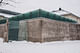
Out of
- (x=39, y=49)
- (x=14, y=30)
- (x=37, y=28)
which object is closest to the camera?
(x=39, y=49)

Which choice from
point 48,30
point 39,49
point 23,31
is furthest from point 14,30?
point 39,49

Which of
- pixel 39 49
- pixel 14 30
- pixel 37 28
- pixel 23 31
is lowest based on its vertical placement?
pixel 39 49

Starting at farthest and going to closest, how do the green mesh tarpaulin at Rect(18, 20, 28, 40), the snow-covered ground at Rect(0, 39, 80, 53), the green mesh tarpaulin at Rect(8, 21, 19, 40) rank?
the green mesh tarpaulin at Rect(8, 21, 19, 40) < the green mesh tarpaulin at Rect(18, 20, 28, 40) < the snow-covered ground at Rect(0, 39, 80, 53)

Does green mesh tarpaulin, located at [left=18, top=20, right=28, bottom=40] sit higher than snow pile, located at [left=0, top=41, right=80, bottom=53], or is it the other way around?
green mesh tarpaulin, located at [left=18, top=20, right=28, bottom=40]

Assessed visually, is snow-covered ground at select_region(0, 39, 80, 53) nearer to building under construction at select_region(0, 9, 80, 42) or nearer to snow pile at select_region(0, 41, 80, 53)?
snow pile at select_region(0, 41, 80, 53)

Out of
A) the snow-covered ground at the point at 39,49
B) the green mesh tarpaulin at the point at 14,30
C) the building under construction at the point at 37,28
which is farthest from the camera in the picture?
the green mesh tarpaulin at the point at 14,30

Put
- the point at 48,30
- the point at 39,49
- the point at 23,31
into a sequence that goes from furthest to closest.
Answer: the point at 23,31 < the point at 48,30 < the point at 39,49

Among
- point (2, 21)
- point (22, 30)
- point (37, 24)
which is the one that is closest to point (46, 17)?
point (37, 24)

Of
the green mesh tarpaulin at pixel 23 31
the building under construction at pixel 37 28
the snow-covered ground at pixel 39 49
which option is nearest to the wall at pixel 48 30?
the building under construction at pixel 37 28

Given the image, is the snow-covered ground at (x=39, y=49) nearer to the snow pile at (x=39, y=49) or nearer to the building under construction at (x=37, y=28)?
the snow pile at (x=39, y=49)

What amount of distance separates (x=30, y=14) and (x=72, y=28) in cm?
678

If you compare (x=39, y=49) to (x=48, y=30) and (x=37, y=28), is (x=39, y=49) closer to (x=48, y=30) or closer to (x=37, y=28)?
(x=37, y=28)

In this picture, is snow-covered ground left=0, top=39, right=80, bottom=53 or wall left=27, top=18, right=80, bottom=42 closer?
snow-covered ground left=0, top=39, right=80, bottom=53

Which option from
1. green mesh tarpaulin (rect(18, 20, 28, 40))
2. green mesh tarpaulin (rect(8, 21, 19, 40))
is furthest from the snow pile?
green mesh tarpaulin (rect(8, 21, 19, 40))
